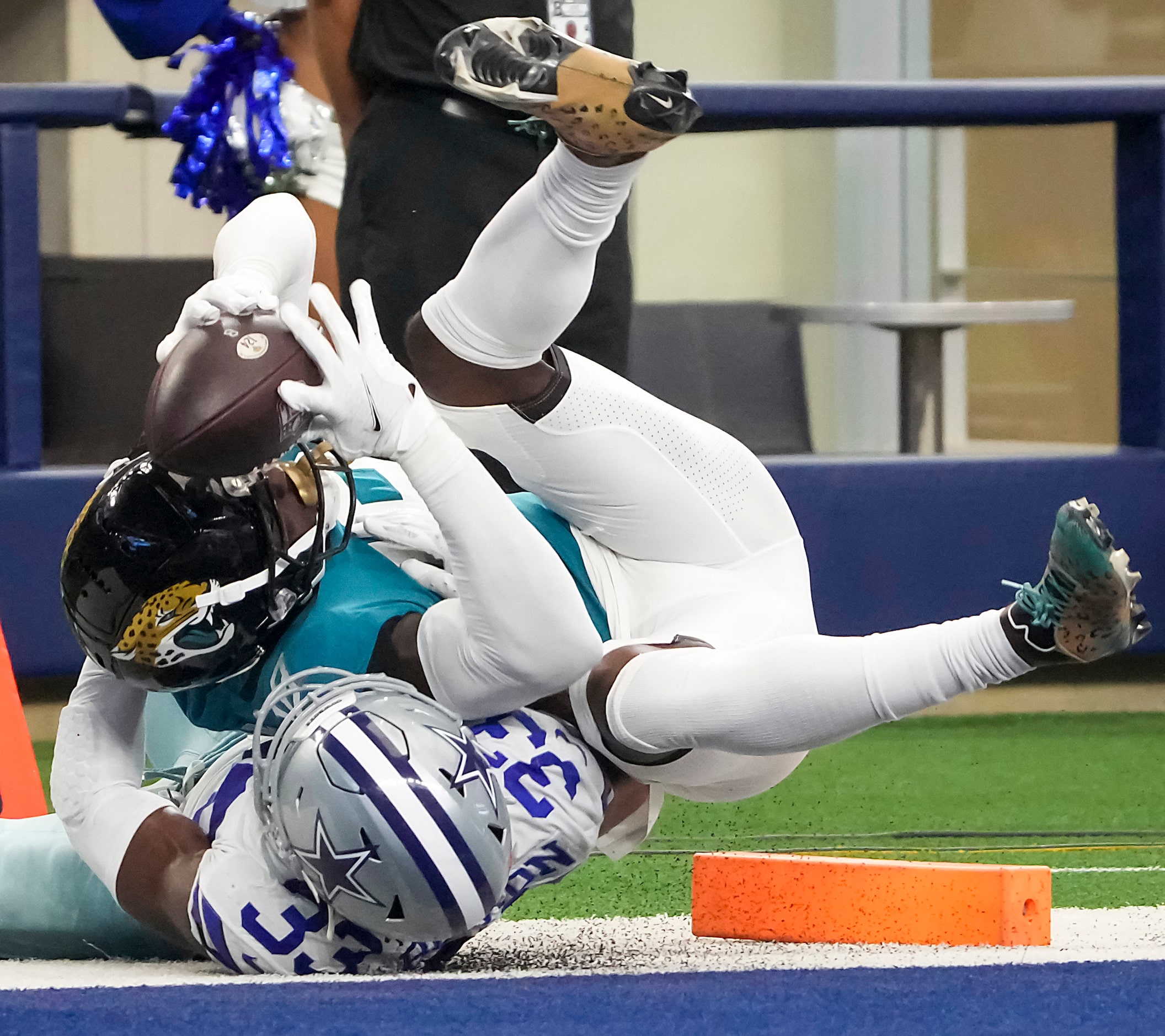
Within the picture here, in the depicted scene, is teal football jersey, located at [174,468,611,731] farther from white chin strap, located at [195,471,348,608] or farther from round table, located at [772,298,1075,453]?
round table, located at [772,298,1075,453]

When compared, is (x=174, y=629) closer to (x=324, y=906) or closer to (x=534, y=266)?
(x=324, y=906)

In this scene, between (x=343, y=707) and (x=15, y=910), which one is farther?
(x=15, y=910)

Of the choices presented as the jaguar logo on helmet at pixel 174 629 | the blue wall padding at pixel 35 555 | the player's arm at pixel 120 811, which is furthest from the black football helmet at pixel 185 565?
the blue wall padding at pixel 35 555

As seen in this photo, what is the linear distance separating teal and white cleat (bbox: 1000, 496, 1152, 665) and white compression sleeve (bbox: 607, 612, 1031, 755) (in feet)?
0.07

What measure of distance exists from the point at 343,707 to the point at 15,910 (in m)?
0.44

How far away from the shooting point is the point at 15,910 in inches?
59.1

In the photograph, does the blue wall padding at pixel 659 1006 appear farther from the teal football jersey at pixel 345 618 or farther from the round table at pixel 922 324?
the round table at pixel 922 324

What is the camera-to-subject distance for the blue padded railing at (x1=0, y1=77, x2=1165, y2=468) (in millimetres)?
2967

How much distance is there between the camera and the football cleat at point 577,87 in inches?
49.8

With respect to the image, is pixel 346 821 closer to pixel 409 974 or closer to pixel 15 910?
pixel 409 974

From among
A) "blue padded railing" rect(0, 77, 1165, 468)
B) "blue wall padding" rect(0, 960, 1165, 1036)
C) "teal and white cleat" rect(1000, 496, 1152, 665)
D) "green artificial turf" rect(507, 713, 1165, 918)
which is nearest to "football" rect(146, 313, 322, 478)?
"blue wall padding" rect(0, 960, 1165, 1036)

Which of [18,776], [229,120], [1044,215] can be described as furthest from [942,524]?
[1044,215]

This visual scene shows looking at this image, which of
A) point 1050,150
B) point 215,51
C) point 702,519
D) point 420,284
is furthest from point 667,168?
point 702,519

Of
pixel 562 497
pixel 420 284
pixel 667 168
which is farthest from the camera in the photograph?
pixel 667 168
